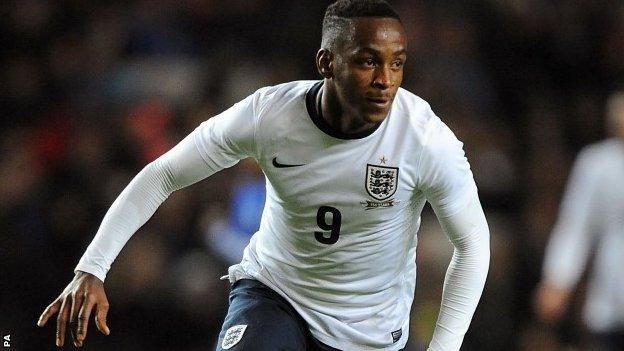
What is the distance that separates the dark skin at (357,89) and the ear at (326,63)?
38mm

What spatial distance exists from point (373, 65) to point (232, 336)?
933 millimetres

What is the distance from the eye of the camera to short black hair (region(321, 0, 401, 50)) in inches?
136

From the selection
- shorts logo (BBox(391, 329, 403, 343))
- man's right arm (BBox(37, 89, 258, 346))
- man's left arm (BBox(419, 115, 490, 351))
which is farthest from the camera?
shorts logo (BBox(391, 329, 403, 343))

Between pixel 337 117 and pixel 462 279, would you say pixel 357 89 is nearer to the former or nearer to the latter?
pixel 337 117

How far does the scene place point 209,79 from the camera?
7031mm

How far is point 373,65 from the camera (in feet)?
11.2

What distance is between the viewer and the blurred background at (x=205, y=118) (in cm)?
626

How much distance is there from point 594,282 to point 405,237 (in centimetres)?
225

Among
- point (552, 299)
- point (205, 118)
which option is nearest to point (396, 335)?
point (552, 299)

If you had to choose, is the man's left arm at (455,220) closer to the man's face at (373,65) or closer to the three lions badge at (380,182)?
the three lions badge at (380,182)

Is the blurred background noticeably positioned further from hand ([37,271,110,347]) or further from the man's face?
the man's face

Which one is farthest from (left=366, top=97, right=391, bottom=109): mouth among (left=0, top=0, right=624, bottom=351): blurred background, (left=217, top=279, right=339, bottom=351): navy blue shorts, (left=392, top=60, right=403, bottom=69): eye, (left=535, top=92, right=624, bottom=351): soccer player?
(left=0, top=0, right=624, bottom=351): blurred background

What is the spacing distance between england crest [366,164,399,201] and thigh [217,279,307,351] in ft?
1.61

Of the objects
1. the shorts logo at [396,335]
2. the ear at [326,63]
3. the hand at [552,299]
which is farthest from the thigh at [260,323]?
the hand at [552,299]
